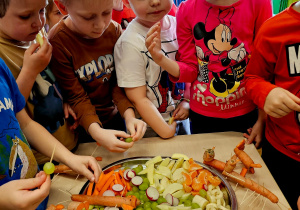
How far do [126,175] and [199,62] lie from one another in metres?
0.61

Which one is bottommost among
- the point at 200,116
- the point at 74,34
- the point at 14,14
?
the point at 200,116

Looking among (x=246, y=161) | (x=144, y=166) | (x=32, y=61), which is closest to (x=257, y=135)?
(x=246, y=161)

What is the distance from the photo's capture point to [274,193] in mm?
885

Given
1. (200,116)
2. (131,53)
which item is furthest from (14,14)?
(200,116)

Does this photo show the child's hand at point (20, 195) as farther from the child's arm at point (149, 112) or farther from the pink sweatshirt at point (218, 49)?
the pink sweatshirt at point (218, 49)

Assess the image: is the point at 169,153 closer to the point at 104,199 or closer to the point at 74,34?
the point at 104,199

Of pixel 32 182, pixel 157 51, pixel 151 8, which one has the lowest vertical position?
pixel 32 182

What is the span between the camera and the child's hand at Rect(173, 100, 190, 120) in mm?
1369

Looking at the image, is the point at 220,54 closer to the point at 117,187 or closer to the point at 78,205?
the point at 117,187

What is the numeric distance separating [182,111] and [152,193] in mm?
575

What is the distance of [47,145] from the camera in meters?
0.96

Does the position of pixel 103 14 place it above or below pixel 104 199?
above

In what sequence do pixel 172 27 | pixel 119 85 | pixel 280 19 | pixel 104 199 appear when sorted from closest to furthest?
1. pixel 104 199
2. pixel 280 19
3. pixel 119 85
4. pixel 172 27

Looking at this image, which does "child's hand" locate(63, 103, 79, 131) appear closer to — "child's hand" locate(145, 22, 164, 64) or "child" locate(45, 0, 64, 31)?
"child's hand" locate(145, 22, 164, 64)
